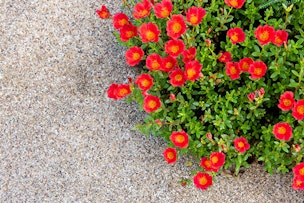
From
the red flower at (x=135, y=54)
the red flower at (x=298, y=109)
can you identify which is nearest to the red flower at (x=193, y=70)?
the red flower at (x=135, y=54)

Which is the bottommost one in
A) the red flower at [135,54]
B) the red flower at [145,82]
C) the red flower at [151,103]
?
the red flower at [151,103]

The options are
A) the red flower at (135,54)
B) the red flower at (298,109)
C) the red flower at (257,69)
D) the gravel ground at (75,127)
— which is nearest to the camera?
the red flower at (298,109)

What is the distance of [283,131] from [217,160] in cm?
37

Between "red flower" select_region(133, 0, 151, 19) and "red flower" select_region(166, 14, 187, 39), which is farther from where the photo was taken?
"red flower" select_region(133, 0, 151, 19)

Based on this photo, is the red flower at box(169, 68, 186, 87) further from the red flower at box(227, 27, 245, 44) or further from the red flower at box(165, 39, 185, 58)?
the red flower at box(227, 27, 245, 44)

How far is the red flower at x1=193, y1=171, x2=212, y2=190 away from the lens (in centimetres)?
247

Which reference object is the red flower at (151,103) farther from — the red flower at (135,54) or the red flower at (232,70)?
the red flower at (232,70)

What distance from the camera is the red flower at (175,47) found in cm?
243

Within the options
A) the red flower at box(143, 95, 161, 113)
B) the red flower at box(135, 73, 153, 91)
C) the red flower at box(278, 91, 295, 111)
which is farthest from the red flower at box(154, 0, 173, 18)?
the red flower at box(278, 91, 295, 111)

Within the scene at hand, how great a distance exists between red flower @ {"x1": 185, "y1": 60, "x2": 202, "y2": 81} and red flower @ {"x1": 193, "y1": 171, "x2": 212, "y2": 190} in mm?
531

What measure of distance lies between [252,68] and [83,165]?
1.21m

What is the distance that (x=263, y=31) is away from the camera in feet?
7.80

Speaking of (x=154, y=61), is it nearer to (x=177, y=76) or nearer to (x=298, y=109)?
(x=177, y=76)

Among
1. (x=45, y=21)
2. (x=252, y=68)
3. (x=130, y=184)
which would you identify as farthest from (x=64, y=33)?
(x=252, y=68)
